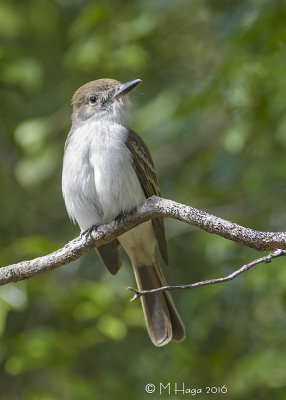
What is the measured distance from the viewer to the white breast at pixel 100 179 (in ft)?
16.0

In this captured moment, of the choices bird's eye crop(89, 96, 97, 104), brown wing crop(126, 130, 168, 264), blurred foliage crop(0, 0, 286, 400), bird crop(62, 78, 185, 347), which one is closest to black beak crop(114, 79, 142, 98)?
bird crop(62, 78, 185, 347)

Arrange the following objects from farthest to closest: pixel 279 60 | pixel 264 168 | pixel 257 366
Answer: pixel 264 168
pixel 279 60
pixel 257 366

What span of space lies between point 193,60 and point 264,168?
223cm

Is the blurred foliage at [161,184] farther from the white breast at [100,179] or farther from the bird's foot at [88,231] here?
the bird's foot at [88,231]

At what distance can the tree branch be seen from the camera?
3342mm

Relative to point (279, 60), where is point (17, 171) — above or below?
above

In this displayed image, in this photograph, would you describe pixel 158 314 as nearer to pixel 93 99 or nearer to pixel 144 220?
pixel 144 220

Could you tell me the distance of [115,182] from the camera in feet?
16.1

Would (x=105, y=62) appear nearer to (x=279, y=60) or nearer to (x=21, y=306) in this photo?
(x=279, y=60)

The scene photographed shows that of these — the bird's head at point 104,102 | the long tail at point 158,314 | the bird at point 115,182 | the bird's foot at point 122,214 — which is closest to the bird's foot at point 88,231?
the bird at point 115,182

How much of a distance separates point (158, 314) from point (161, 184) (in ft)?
8.35

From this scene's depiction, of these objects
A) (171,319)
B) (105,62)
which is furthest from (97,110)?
(171,319)

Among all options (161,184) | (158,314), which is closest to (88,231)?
(158,314)

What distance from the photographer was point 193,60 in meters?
7.79
